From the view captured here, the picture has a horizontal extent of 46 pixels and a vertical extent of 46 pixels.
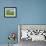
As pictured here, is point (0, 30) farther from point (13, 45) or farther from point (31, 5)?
point (31, 5)

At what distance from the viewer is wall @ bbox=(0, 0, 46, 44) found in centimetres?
458

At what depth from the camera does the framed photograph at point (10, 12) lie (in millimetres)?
4578

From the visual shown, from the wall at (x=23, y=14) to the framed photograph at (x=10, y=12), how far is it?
4.1 inches

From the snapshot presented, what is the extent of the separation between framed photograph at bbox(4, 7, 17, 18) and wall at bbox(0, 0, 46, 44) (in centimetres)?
11

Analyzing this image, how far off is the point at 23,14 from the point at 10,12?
46cm

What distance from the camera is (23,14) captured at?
15.1 feet

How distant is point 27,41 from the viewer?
428 cm

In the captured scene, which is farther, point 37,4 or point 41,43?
point 37,4

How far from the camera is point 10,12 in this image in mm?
4590

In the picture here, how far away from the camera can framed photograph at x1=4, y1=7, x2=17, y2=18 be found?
4.58 metres

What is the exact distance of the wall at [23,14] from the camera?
4.58 meters

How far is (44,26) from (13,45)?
49.0 inches

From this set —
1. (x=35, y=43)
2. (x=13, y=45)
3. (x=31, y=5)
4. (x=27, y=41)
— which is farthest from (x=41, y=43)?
(x=31, y=5)

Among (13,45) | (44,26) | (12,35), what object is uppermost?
(44,26)
